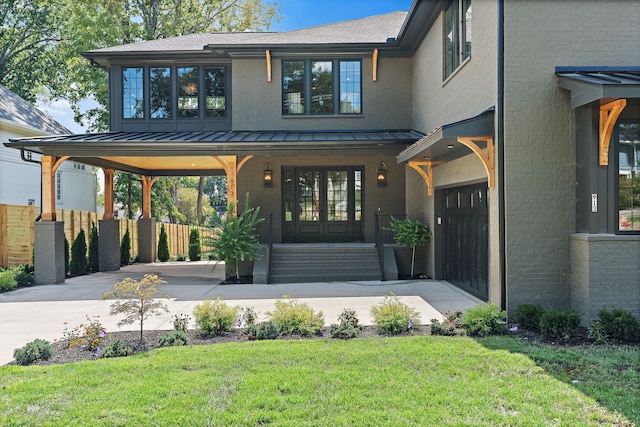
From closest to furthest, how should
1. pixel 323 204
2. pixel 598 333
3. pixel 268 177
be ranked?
1. pixel 598 333
2. pixel 268 177
3. pixel 323 204

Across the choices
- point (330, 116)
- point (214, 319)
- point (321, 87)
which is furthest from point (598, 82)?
point (321, 87)

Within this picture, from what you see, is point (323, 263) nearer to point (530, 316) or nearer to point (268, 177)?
point (268, 177)

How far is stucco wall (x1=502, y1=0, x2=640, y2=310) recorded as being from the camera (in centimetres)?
617

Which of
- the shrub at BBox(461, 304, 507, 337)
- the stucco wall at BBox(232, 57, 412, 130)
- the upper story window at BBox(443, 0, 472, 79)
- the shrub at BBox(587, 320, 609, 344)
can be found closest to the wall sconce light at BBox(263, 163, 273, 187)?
the stucco wall at BBox(232, 57, 412, 130)

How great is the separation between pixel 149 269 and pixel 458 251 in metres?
9.45

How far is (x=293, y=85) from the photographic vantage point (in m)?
12.1

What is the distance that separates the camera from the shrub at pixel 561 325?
17.0 feet

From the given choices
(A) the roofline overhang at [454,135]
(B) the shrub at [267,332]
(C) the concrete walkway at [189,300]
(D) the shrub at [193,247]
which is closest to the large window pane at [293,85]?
(A) the roofline overhang at [454,135]

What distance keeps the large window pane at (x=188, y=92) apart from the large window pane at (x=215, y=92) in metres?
0.34

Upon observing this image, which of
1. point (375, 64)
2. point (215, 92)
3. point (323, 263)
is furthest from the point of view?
point (215, 92)

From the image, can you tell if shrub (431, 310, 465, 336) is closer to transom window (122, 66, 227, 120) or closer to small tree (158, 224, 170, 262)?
transom window (122, 66, 227, 120)

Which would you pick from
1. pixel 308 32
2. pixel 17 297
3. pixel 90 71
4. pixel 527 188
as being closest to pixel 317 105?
pixel 308 32

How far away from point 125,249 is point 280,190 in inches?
252

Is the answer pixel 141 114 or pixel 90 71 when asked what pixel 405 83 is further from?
pixel 90 71
